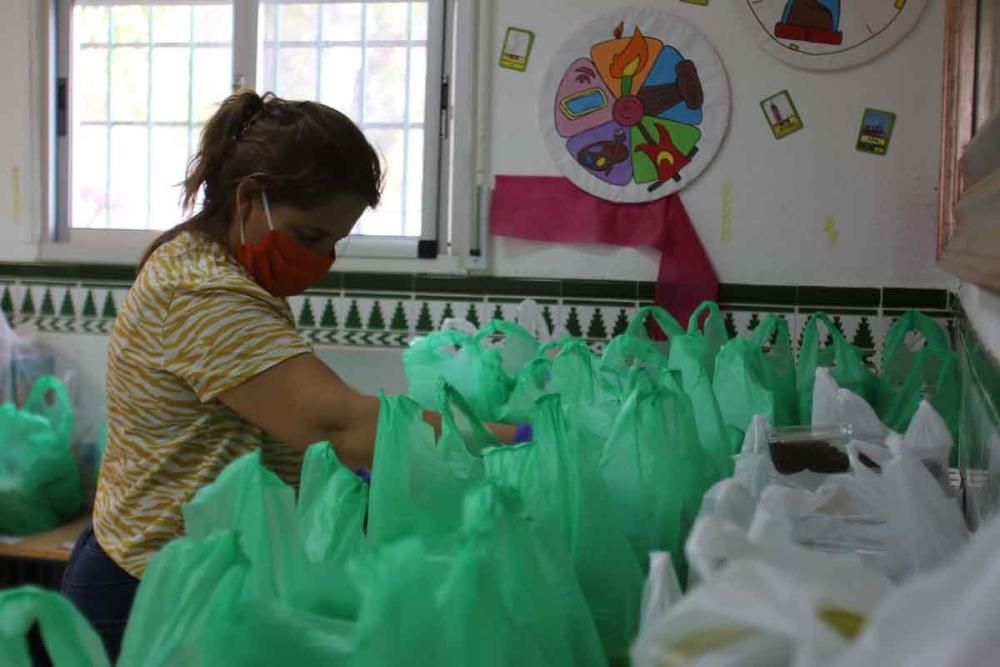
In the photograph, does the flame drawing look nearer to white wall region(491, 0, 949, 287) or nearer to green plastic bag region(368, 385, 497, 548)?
white wall region(491, 0, 949, 287)

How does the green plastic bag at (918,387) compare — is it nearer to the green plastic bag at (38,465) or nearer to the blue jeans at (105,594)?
the blue jeans at (105,594)

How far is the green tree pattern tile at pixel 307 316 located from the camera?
2773mm

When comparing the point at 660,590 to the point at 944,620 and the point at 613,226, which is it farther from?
the point at 613,226

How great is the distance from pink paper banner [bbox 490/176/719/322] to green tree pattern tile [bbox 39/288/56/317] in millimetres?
1236

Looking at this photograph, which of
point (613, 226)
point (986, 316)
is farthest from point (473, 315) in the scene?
point (986, 316)

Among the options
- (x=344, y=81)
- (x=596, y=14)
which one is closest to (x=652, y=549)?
(x=596, y=14)

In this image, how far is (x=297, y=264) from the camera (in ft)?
4.42

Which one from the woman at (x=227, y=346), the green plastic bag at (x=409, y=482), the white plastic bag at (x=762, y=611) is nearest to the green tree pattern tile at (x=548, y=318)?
the woman at (x=227, y=346)

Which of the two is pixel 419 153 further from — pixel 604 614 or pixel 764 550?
pixel 764 550

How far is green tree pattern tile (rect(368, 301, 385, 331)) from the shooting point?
8.96ft

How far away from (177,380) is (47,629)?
29.8 inches

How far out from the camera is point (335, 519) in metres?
0.75

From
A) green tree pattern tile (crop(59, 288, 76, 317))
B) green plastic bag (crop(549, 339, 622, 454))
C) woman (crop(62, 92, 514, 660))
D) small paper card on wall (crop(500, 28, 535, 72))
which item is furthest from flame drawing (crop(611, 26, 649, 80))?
green tree pattern tile (crop(59, 288, 76, 317))

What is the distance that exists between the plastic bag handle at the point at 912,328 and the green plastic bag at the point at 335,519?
1237 mm
